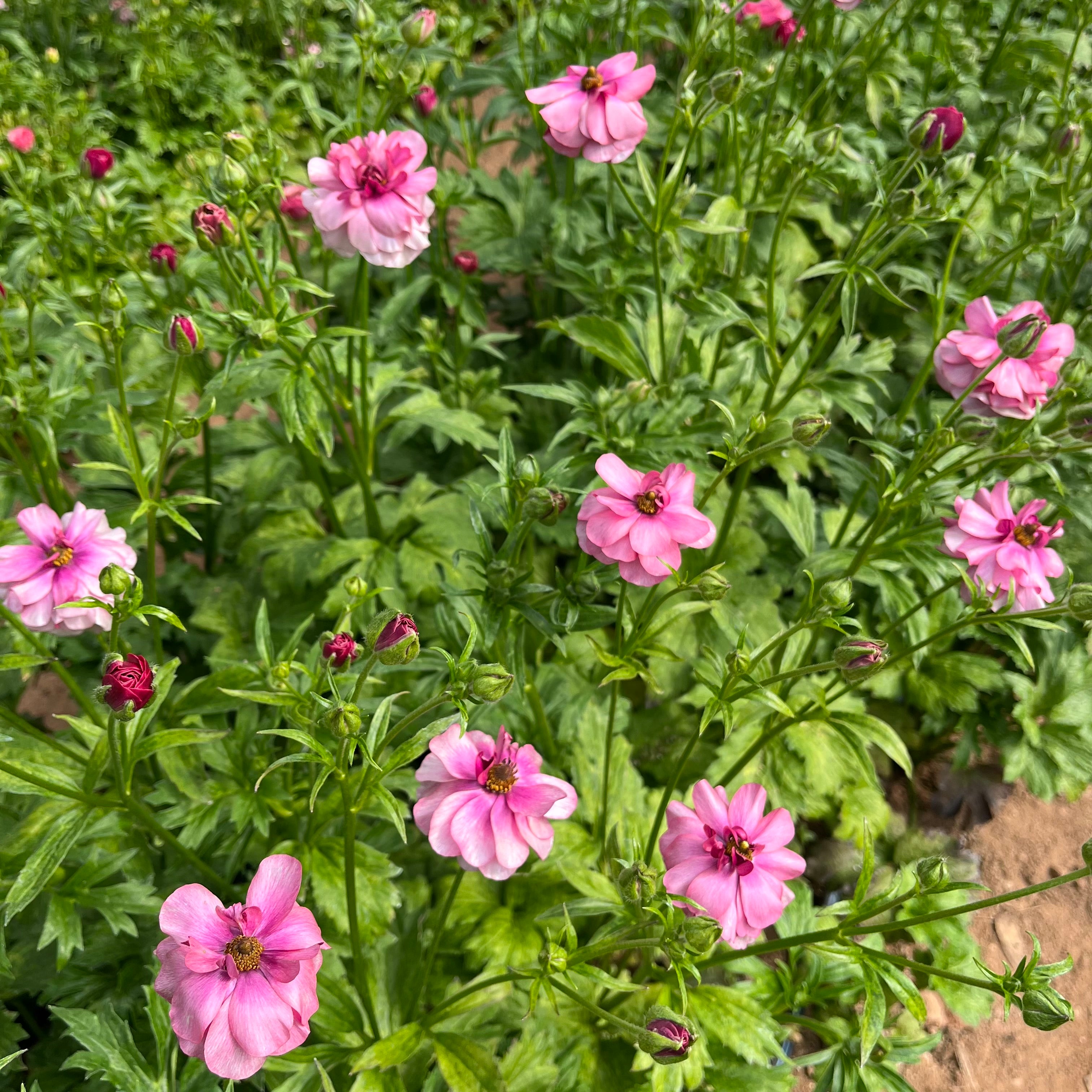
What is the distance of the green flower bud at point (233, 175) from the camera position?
6.00ft

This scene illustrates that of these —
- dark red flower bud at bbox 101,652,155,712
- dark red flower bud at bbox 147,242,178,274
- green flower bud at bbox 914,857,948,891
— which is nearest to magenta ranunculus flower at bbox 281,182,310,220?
dark red flower bud at bbox 147,242,178,274

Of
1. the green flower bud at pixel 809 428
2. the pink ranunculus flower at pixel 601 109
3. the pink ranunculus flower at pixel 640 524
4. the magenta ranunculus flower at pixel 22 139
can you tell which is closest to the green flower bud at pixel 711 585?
the pink ranunculus flower at pixel 640 524

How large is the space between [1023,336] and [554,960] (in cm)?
152

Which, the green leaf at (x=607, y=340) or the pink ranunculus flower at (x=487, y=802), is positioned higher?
the green leaf at (x=607, y=340)

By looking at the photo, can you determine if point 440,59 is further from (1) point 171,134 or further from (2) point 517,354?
(1) point 171,134

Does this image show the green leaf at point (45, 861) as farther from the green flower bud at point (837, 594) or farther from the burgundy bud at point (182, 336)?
the green flower bud at point (837, 594)

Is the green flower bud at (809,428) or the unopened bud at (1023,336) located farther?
the unopened bud at (1023,336)

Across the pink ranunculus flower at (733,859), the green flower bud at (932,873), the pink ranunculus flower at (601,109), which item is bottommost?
the pink ranunculus flower at (733,859)

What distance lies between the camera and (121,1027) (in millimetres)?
1746

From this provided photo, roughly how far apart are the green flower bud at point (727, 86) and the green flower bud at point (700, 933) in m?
1.67

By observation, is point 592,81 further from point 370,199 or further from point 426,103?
point 426,103

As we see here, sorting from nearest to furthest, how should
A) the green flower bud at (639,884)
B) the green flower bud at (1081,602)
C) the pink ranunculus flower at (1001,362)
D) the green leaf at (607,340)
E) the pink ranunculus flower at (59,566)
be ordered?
the green flower bud at (639,884) < the green flower bud at (1081,602) < the pink ranunculus flower at (59,566) < the pink ranunculus flower at (1001,362) < the green leaf at (607,340)

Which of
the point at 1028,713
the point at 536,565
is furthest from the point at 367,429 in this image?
the point at 1028,713

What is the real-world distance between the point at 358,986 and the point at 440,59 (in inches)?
98.6
